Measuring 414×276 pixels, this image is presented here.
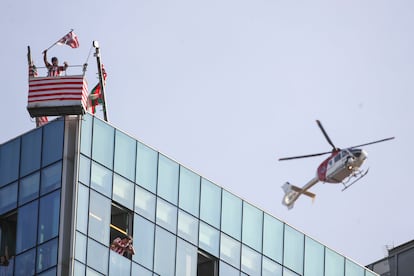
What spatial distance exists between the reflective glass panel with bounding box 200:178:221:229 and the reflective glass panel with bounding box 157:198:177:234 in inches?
108

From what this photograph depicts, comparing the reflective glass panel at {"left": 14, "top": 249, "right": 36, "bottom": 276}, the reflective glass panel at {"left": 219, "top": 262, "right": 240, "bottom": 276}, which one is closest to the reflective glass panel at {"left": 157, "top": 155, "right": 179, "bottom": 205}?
the reflective glass panel at {"left": 219, "top": 262, "right": 240, "bottom": 276}

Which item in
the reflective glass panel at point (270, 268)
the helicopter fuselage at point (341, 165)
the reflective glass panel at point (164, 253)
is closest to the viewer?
the reflective glass panel at point (164, 253)

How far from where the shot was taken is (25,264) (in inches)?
3553

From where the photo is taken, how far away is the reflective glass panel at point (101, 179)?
3590 inches

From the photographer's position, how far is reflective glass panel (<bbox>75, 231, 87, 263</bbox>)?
291 feet

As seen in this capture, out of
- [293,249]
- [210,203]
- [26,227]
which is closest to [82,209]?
[26,227]

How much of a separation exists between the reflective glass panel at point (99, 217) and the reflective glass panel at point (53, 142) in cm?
288

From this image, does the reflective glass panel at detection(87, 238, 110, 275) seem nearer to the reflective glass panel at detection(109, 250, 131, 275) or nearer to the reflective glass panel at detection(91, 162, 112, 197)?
the reflective glass panel at detection(109, 250, 131, 275)

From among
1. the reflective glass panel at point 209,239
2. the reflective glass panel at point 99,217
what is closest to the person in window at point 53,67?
the reflective glass panel at point 99,217

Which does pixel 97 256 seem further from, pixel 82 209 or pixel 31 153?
pixel 31 153

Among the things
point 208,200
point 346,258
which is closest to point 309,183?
point 346,258

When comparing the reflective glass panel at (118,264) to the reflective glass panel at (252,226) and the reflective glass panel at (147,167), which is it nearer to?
the reflective glass panel at (147,167)

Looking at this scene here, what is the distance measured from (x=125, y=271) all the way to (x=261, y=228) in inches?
549

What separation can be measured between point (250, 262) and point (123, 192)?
39.9 feet
